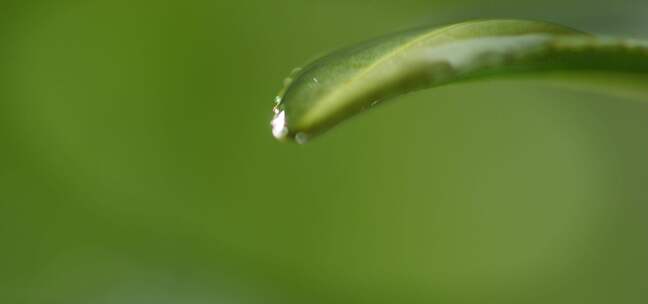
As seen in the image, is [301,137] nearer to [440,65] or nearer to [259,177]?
[440,65]

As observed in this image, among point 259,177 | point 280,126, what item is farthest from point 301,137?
point 259,177

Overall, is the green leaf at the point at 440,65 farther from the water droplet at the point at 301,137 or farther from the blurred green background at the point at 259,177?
the blurred green background at the point at 259,177

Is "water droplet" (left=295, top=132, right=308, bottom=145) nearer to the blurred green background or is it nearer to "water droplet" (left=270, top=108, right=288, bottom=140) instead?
"water droplet" (left=270, top=108, right=288, bottom=140)

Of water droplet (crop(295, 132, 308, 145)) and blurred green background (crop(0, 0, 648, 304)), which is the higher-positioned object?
blurred green background (crop(0, 0, 648, 304))

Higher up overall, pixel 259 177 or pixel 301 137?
pixel 259 177

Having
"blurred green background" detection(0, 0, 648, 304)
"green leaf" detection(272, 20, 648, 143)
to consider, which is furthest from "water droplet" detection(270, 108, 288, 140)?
"blurred green background" detection(0, 0, 648, 304)

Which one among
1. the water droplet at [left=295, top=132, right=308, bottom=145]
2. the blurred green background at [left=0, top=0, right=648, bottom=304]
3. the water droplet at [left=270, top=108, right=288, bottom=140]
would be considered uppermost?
the blurred green background at [left=0, top=0, right=648, bottom=304]
